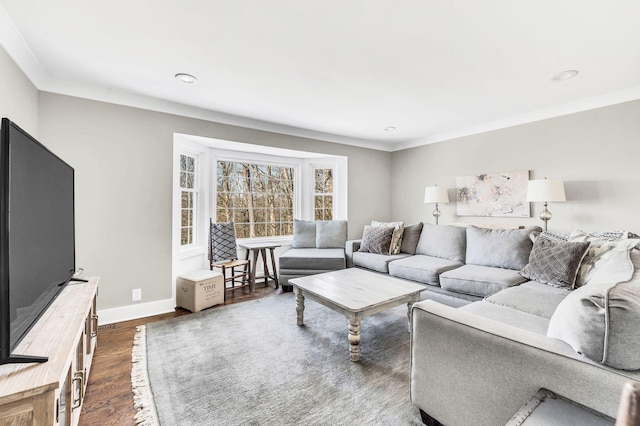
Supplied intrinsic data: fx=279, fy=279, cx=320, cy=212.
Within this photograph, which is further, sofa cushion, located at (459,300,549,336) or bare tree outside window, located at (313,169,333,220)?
bare tree outside window, located at (313,169,333,220)

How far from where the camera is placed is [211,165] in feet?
13.6

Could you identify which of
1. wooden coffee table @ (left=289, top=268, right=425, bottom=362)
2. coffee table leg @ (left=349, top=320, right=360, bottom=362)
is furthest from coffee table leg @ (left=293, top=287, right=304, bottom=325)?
coffee table leg @ (left=349, top=320, right=360, bottom=362)

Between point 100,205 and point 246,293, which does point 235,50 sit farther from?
point 246,293

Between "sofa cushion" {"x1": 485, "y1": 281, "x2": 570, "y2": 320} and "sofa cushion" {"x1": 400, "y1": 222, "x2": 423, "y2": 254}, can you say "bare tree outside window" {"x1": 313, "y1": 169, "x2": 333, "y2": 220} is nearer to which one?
"sofa cushion" {"x1": 400, "y1": 222, "x2": 423, "y2": 254}

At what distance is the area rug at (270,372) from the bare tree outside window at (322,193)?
2.53 metres

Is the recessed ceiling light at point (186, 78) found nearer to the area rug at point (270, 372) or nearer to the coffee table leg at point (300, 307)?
the coffee table leg at point (300, 307)

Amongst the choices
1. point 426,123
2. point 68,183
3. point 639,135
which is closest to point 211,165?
point 68,183

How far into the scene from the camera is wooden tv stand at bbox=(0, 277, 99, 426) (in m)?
0.86

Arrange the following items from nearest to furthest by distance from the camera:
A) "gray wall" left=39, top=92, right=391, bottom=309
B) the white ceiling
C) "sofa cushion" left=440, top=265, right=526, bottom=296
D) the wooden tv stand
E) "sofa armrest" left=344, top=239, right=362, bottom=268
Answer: the wooden tv stand, the white ceiling, "sofa cushion" left=440, top=265, right=526, bottom=296, "gray wall" left=39, top=92, right=391, bottom=309, "sofa armrest" left=344, top=239, right=362, bottom=268

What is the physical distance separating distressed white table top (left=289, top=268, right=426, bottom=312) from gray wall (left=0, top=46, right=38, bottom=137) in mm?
2524

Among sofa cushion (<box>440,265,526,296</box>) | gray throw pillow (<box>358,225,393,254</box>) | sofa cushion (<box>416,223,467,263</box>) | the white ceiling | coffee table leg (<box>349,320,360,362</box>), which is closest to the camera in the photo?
the white ceiling

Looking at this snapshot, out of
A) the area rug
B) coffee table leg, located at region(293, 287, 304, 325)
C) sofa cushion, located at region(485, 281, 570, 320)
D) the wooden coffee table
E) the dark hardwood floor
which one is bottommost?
the dark hardwood floor

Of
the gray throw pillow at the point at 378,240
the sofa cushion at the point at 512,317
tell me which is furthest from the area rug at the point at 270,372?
the gray throw pillow at the point at 378,240

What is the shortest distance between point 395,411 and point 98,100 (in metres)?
3.65
